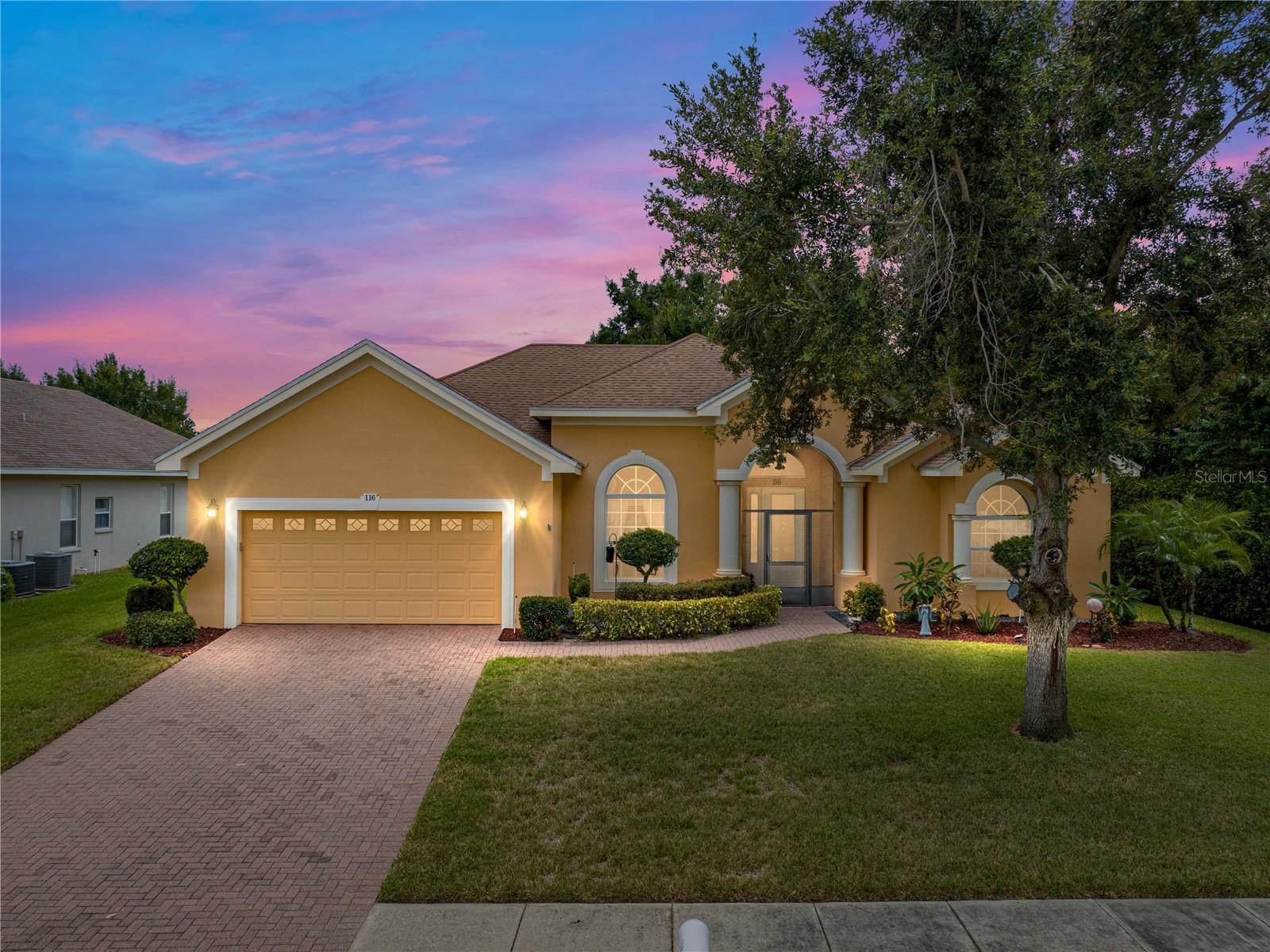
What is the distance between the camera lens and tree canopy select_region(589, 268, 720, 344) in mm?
37125

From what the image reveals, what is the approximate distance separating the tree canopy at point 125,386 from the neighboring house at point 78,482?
25803mm

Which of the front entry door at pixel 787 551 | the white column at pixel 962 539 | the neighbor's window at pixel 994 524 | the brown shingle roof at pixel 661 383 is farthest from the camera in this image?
the front entry door at pixel 787 551

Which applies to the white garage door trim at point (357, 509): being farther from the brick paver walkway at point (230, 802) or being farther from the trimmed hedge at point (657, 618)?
the brick paver walkway at point (230, 802)

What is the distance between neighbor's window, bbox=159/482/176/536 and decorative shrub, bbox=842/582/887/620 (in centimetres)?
2532

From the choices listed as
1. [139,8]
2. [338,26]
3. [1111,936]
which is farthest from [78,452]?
[1111,936]

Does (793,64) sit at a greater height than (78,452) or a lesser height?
greater

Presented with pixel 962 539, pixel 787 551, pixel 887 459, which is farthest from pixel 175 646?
pixel 962 539

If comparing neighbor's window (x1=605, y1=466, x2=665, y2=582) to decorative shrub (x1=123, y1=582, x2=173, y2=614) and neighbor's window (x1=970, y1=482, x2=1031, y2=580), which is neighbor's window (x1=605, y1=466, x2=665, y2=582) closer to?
neighbor's window (x1=970, y1=482, x2=1031, y2=580)

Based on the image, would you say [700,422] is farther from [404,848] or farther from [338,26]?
[404,848]

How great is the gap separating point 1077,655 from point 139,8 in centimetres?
1936

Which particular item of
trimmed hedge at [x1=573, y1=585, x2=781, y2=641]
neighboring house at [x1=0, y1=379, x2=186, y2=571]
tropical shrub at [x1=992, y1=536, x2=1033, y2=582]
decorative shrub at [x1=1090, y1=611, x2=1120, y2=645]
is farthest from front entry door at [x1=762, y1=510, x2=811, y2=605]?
neighboring house at [x1=0, y1=379, x2=186, y2=571]

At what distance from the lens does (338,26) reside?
433 inches

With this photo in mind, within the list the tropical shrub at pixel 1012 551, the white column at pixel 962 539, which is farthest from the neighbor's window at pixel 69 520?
the tropical shrub at pixel 1012 551

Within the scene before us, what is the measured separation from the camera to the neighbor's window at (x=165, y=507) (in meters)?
26.5
